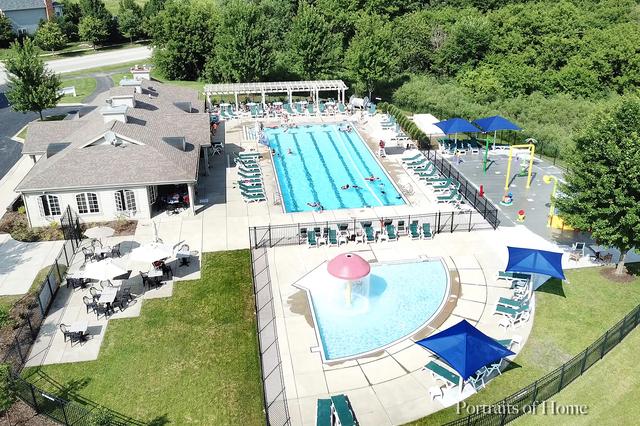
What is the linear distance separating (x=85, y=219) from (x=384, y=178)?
727 inches

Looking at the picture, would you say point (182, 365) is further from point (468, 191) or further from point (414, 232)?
point (468, 191)

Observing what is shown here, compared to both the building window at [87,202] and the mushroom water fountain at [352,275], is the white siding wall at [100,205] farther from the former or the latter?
the mushroom water fountain at [352,275]

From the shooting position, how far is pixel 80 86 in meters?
63.8

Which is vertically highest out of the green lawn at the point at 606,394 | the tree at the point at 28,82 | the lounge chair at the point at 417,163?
the tree at the point at 28,82

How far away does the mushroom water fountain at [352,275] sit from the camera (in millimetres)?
21438

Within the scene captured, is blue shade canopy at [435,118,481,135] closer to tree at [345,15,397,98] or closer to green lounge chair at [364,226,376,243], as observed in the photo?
green lounge chair at [364,226,376,243]

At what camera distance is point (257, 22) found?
5650cm

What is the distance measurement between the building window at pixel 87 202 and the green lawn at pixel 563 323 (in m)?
21.4

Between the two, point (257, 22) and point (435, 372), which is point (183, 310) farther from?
point (257, 22)

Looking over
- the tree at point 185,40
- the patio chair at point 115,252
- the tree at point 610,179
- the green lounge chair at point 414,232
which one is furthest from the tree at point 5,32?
the tree at point 610,179

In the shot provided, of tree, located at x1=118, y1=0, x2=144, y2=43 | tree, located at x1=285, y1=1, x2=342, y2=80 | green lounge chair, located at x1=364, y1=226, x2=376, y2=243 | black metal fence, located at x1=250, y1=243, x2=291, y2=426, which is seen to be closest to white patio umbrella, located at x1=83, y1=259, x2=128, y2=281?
black metal fence, located at x1=250, y1=243, x2=291, y2=426

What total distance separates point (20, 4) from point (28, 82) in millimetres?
52850

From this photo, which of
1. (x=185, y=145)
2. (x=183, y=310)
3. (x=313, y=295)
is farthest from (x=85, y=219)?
(x=313, y=295)

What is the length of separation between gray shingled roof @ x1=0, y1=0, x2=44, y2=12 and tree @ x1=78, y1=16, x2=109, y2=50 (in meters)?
7.29
